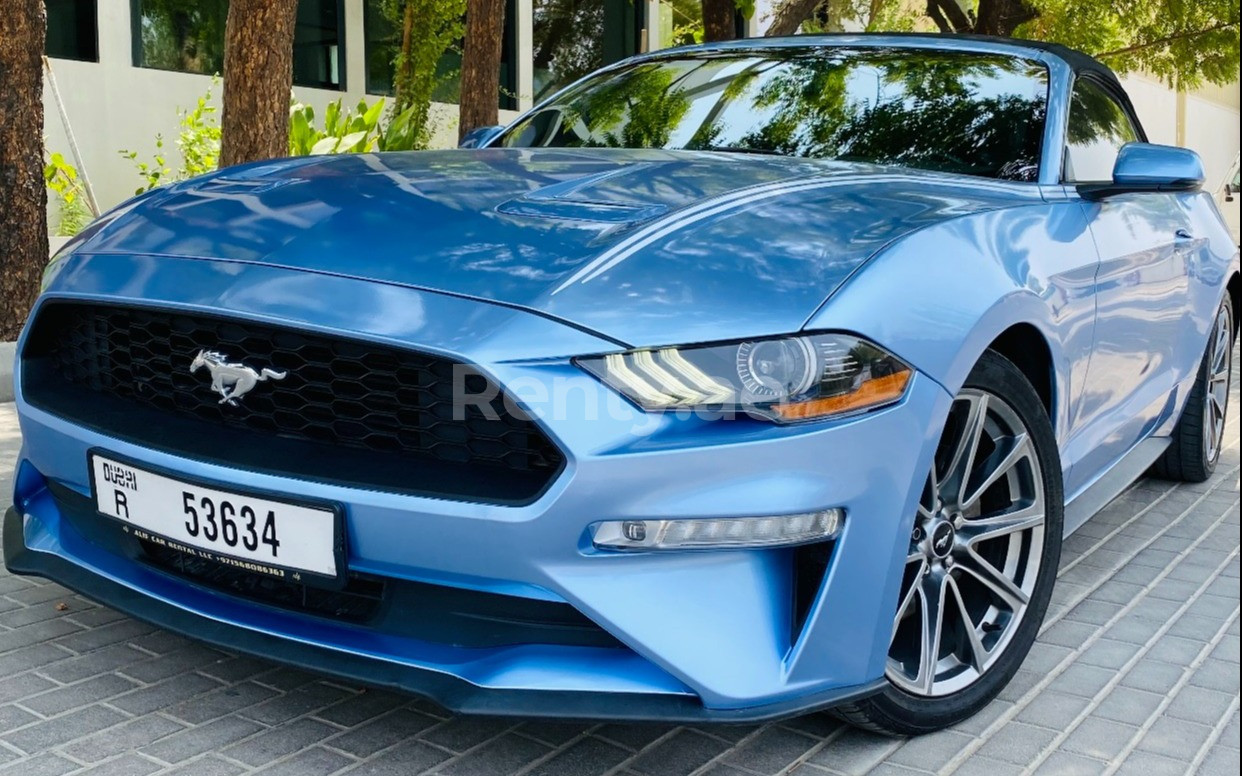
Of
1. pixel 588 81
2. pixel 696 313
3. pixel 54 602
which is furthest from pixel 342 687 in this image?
pixel 588 81

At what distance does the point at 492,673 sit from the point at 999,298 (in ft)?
3.95

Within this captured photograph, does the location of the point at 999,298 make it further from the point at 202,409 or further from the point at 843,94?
the point at 202,409

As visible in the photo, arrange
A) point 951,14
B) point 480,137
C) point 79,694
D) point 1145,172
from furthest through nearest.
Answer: point 951,14, point 480,137, point 1145,172, point 79,694

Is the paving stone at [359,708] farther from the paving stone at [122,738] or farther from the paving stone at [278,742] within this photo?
the paving stone at [122,738]

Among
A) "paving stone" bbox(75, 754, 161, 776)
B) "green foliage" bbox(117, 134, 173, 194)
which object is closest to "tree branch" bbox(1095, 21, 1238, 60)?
"green foliage" bbox(117, 134, 173, 194)

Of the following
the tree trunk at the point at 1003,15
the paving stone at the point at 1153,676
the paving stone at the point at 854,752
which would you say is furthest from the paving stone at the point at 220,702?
the tree trunk at the point at 1003,15

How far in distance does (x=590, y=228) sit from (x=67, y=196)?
8509 mm

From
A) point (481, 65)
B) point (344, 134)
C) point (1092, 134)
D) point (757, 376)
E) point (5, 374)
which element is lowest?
point (5, 374)

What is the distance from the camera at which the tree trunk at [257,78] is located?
6.26m

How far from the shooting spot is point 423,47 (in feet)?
41.5

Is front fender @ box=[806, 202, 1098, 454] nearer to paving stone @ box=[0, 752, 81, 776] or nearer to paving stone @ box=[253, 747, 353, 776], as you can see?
paving stone @ box=[253, 747, 353, 776]

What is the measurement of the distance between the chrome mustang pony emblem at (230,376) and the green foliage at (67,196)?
7478 mm

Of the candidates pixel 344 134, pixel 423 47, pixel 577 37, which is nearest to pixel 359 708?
pixel 344 134

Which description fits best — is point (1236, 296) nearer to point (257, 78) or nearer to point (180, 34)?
point (257, 78)
